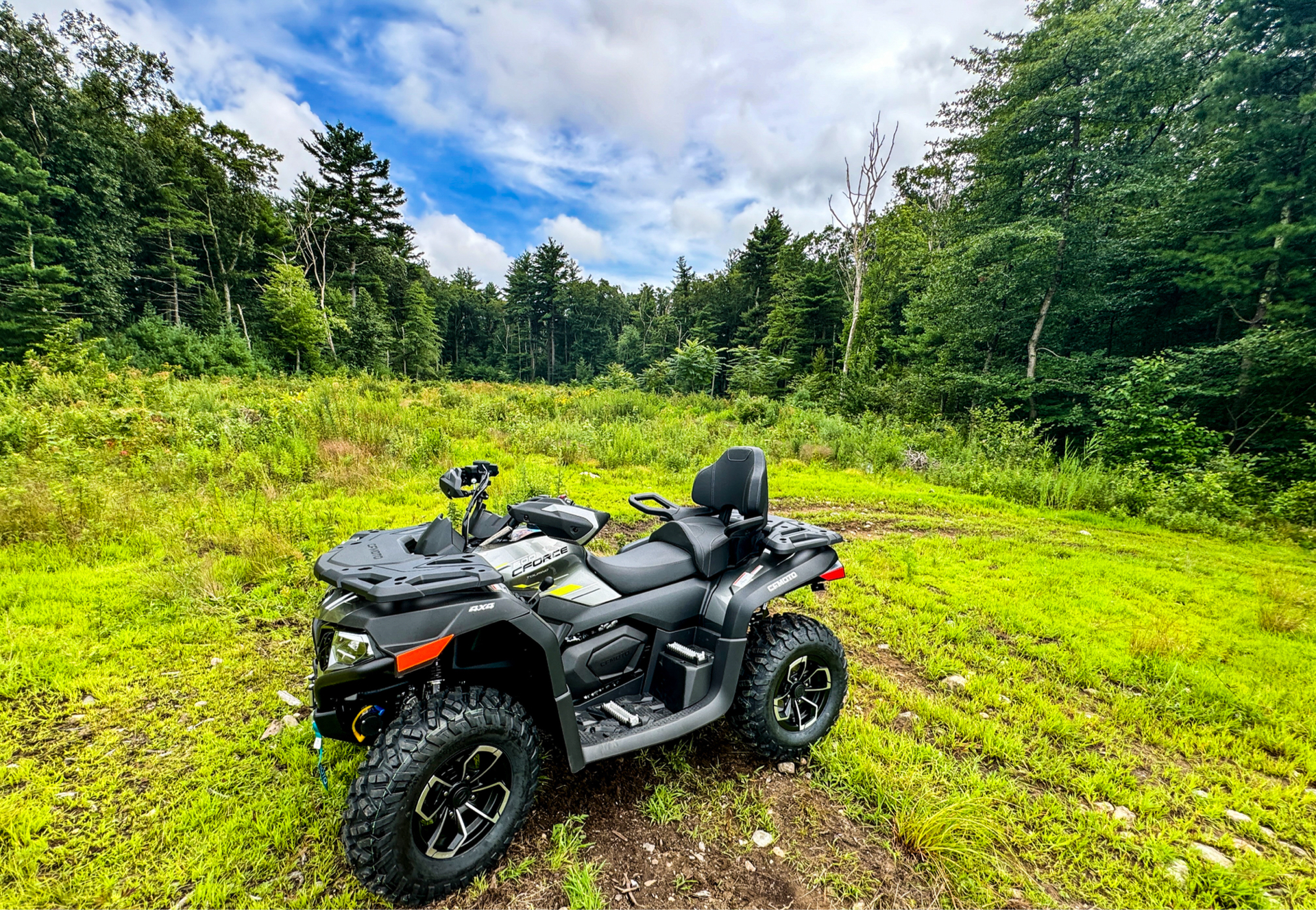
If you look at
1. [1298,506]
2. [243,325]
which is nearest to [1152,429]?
[1298,506]

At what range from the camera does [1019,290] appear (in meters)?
13.1

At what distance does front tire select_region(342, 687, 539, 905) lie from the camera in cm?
152

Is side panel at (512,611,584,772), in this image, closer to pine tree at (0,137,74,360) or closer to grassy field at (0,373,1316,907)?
grassy field at (0,373,1316,907)

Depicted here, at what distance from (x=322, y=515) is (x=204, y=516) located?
0.98 meters

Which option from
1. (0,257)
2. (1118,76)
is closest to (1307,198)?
(1118,76)

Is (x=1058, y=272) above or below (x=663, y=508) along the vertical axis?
above

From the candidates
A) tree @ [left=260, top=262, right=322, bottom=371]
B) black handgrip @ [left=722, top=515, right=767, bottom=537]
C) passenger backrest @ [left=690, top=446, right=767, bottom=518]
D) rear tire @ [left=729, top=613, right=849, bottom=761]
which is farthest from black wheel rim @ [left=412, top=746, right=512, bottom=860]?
tree @ [left=260, top=262, right=322, bottom=371]

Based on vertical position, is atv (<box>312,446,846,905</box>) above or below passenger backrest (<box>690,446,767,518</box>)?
below

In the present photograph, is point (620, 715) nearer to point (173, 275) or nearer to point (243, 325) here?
point (173, 275)

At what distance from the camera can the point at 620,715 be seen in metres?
2.15

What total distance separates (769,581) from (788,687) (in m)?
0.56

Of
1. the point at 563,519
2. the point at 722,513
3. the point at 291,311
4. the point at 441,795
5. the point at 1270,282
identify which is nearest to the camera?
the point at 441,795

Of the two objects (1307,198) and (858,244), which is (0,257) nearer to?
(858,244)

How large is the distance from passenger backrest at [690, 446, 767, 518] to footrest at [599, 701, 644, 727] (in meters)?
1.09
